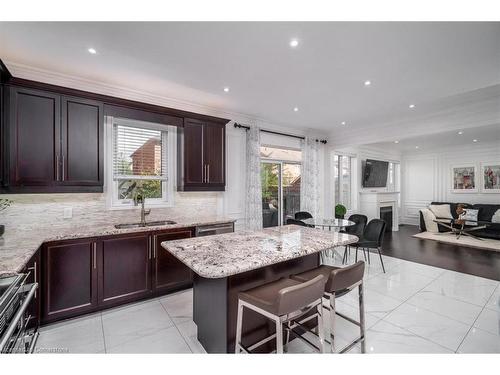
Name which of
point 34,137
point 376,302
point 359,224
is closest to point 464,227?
point 359,224

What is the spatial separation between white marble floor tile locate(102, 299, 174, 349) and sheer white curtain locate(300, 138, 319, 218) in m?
3.68

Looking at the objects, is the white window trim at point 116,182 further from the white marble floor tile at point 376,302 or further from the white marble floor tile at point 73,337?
the white marble floor tile at point 376,302

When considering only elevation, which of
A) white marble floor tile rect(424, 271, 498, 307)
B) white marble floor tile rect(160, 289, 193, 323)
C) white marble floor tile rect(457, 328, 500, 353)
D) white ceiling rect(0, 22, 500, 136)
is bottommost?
white marble floor tile rect(160, 289, 193, 323)

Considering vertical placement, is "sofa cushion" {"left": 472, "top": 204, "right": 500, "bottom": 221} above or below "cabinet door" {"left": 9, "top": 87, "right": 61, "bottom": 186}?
below

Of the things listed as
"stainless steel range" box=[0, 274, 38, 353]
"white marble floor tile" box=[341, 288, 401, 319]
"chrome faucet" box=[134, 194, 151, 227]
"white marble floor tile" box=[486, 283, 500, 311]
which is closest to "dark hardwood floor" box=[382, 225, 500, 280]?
"white marble floor tile" box=[486, 283, 500, 311]

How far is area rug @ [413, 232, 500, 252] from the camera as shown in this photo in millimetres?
5148

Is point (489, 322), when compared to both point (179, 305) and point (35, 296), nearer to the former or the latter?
point (179, 305)

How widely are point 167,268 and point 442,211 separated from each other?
7883mm

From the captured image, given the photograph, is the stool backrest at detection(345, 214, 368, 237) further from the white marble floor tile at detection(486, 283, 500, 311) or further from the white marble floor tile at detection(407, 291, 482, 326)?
the white marble floor tile at detection(486, 283, 500, 311)

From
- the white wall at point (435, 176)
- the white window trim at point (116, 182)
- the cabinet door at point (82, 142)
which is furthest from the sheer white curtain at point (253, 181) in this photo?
the white wall at point (435, 176)

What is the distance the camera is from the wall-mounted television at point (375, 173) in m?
7.05

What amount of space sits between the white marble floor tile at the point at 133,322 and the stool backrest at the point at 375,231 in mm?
3389

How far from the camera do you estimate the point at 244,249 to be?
1.79 meters

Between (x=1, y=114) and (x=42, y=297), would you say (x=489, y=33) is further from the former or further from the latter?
(x=42, y=297)
